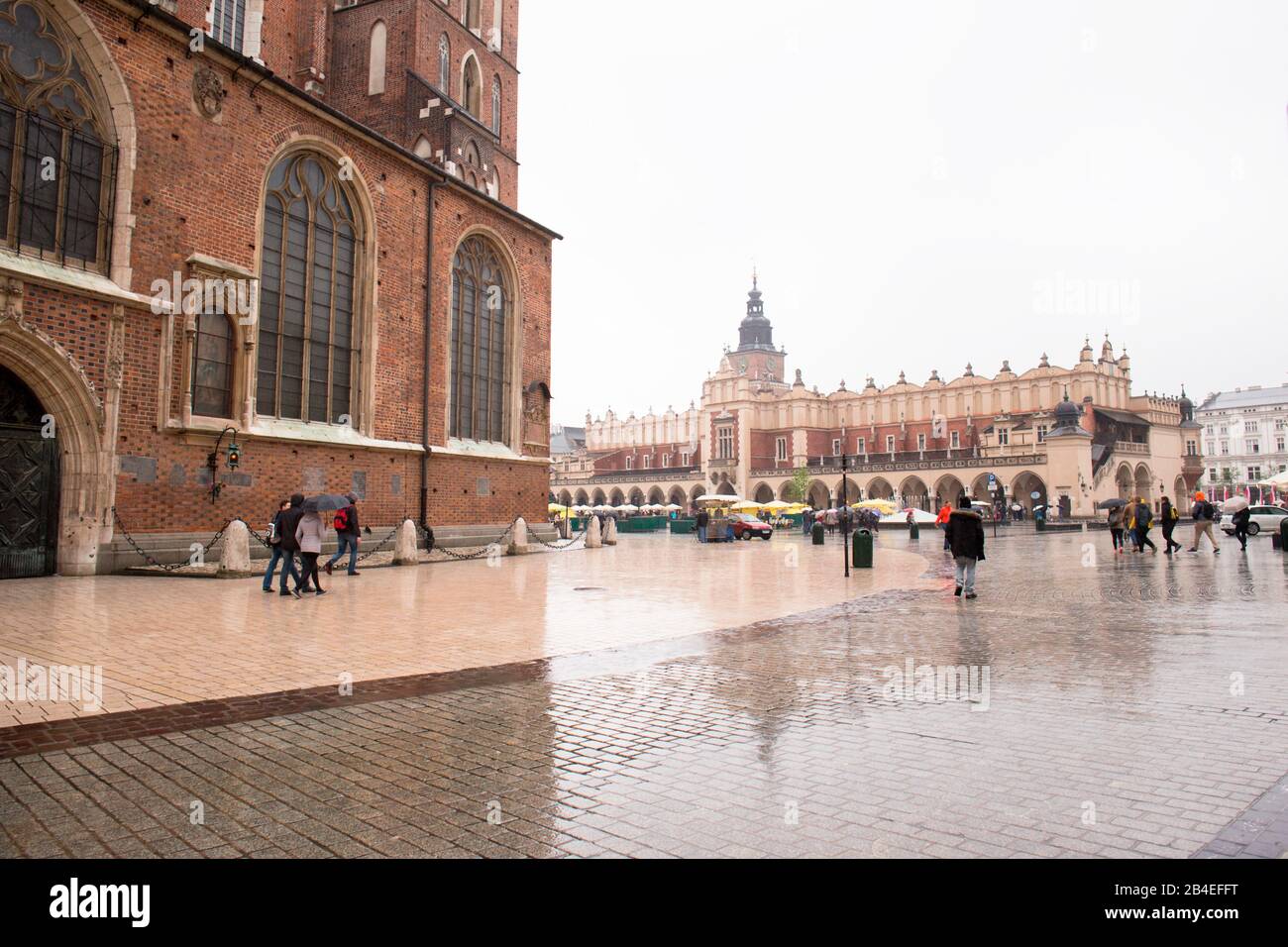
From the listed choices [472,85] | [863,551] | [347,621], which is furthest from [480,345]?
[347,621]

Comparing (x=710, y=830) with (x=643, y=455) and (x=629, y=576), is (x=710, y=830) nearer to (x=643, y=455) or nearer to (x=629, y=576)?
(x=629, y=576)

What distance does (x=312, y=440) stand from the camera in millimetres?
18828

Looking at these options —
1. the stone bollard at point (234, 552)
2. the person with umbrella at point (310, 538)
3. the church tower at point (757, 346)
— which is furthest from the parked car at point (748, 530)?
the church tower at point (757, 346)

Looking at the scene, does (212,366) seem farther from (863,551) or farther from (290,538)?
(863,551)

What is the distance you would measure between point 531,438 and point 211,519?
41.1ft

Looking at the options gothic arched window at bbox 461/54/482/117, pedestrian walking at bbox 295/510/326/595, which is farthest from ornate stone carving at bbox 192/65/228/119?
gothic arched window at bbox 461/54/482/117

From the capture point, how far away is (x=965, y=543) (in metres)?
12.3

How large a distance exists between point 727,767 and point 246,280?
16.9 meters

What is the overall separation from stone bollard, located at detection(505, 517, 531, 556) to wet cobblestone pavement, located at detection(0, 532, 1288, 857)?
16.5 metres

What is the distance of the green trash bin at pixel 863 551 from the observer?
18609mm

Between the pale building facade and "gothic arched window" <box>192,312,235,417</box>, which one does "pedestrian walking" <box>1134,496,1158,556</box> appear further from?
the pale building facade

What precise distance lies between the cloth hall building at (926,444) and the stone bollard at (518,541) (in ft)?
140

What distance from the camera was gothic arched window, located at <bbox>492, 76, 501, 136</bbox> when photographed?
99.6 feet
